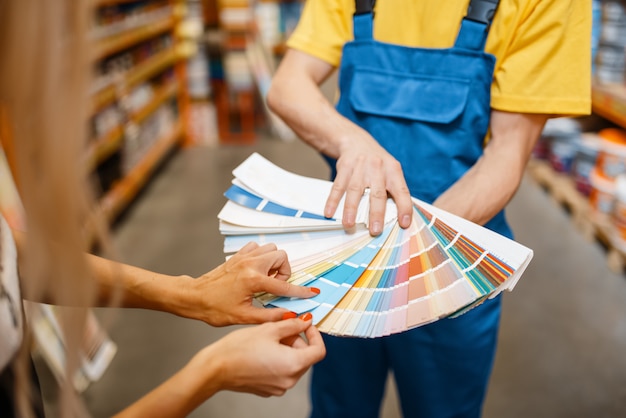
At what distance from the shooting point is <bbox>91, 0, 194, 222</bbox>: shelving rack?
11.7ft

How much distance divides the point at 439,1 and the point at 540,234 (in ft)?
9.21

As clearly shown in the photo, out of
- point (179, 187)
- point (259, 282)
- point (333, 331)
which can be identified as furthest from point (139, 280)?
point (179, 187)

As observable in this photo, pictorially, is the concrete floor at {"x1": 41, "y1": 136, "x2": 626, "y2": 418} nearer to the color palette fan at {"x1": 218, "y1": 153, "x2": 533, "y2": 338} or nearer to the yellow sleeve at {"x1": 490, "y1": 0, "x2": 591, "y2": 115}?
the color palette fan at {"x1": 218, "y1": 153, "x2": 533, "y2": 338}

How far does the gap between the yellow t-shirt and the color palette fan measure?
0.31 metres

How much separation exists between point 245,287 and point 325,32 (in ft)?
2.28

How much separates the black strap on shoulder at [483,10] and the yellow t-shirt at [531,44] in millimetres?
17

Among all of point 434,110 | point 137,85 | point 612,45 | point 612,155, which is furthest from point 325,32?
point 137,85

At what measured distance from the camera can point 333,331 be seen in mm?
874

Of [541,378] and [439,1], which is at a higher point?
[439,1]

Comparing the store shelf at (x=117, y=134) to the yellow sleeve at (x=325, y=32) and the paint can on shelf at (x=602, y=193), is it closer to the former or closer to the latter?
the yellow sleeve at (x=325, y=32)

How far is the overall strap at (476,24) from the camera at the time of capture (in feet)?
3.48

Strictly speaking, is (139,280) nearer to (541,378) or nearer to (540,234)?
(541,378)

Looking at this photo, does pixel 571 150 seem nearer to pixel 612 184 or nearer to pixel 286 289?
pixel 612 184

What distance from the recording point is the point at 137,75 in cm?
426
